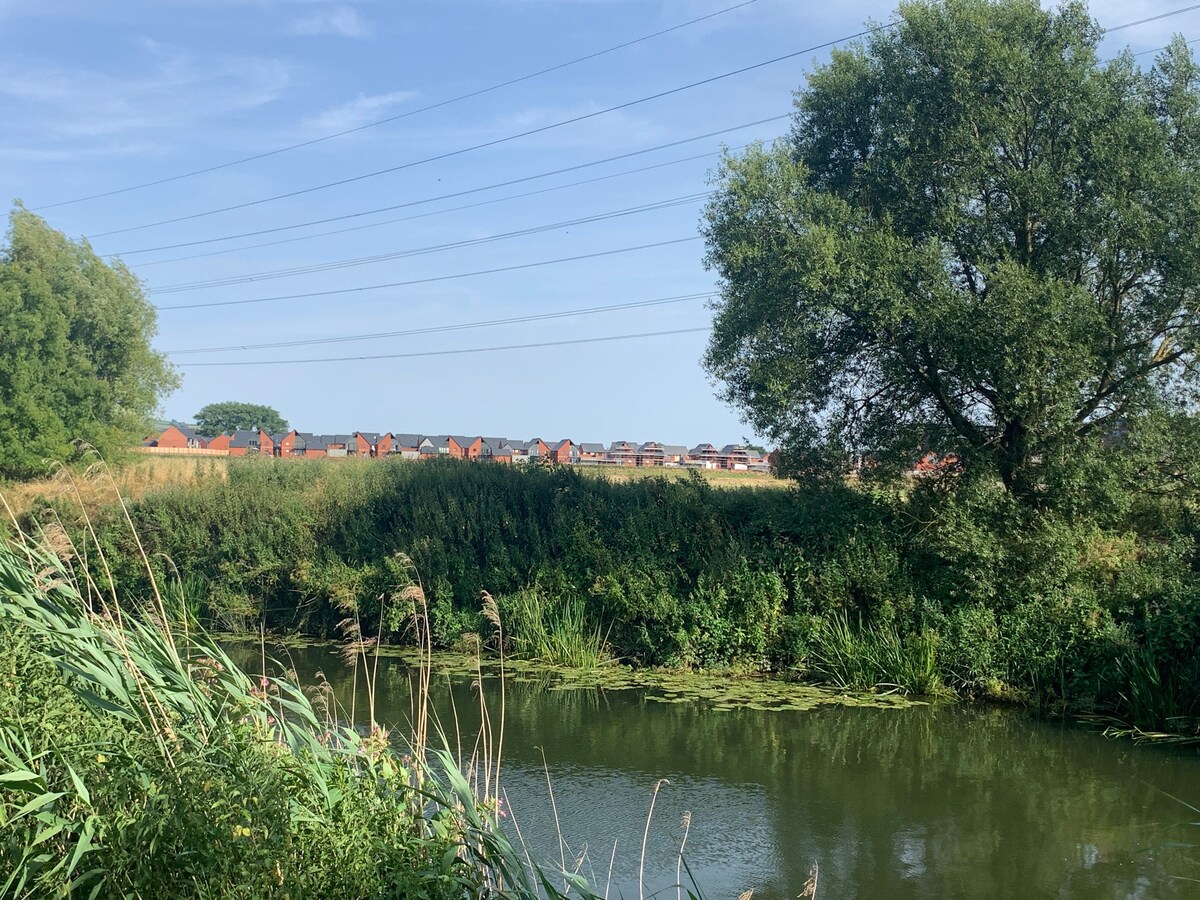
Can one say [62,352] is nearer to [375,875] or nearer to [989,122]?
[989,122]

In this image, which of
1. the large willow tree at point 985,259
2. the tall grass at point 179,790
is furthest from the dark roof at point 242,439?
the tall grass at point 179,790

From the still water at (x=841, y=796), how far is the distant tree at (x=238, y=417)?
278 feet

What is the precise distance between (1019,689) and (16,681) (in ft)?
35.4

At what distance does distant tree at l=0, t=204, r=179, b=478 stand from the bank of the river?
10.5 m

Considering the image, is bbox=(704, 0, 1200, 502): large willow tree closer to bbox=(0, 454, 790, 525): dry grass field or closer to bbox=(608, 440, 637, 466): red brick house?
bbox=(0, 454, 790, 525): dry grass field

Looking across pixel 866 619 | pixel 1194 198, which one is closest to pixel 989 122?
pixel 1194 198

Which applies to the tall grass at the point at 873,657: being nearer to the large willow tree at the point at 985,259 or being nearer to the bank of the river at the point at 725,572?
the bank of the river at the point at 725,572

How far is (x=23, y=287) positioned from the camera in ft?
91.5

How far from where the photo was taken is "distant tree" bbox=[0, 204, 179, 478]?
1060 inches

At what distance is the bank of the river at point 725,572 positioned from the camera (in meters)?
11.9

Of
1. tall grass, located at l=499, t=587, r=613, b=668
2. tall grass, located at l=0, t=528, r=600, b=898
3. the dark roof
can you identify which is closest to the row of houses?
the dark roof

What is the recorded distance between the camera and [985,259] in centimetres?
1280

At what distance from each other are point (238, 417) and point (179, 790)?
310 ft

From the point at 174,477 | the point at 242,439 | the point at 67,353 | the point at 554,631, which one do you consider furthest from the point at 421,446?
the point at 554,631
